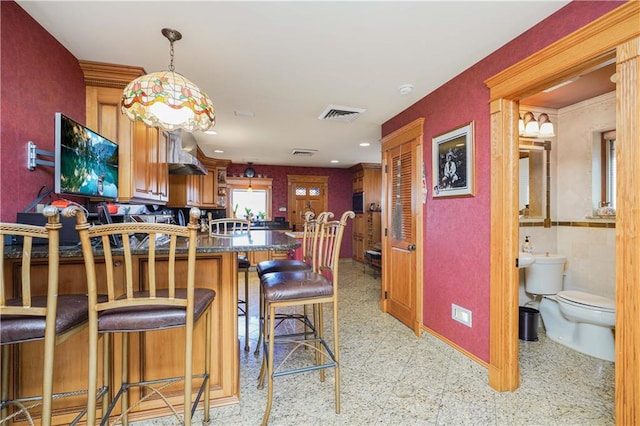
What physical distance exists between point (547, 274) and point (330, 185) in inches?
208

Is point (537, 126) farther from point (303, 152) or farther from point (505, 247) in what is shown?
point (303, 152)

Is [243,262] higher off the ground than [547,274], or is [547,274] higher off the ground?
[243,262]

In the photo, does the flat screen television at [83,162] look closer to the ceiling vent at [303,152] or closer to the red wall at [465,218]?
the red wall at [465,218]

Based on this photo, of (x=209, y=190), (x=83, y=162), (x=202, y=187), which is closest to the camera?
(x=83, y=162)

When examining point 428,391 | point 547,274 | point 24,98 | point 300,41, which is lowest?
point 428,391

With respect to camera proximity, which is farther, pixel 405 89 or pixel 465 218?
pixel 405 89

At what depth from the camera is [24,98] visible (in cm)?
165

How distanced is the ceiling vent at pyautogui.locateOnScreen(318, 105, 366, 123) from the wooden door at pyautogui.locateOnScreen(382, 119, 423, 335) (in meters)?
0.49

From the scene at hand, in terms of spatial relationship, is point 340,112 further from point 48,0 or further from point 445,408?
point 445,408

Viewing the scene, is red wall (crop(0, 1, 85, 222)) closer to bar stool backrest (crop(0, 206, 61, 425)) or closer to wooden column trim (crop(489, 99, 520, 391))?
bar stool backrest (crop(0, 206, 61, 425))

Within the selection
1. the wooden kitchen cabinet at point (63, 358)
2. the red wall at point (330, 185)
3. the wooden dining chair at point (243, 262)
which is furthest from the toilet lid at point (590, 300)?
the red wall at point (330, 185)

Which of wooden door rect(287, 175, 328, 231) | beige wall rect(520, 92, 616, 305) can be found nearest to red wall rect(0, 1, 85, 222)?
beige wall rect(520, 92, 616, 305)

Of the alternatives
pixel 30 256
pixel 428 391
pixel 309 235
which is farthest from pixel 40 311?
pixel 428 391

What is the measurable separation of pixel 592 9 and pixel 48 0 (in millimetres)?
2866
